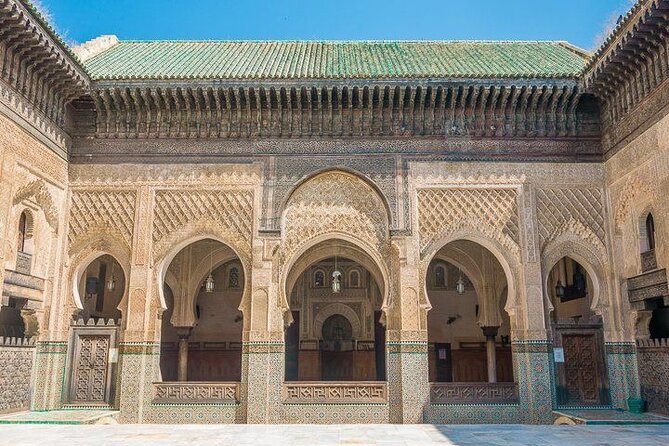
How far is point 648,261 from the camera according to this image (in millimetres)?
Answer: 7059

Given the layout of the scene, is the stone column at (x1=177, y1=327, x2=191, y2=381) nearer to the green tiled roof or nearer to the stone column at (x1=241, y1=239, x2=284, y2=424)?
the stone column at (x1=241, y1=239, x2=284, y2=424)

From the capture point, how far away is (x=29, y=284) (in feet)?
23.1

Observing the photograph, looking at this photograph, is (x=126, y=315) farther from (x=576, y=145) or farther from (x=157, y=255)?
(x=576, y=145)

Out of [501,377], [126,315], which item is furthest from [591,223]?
[126,315]

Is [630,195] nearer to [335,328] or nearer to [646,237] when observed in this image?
[646,237]

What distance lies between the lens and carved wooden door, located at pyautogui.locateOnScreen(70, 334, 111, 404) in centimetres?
745

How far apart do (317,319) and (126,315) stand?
168 inches

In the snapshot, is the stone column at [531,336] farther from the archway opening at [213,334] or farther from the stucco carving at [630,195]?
the archway opening at [213,334]

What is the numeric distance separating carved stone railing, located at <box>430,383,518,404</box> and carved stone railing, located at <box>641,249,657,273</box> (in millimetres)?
2136

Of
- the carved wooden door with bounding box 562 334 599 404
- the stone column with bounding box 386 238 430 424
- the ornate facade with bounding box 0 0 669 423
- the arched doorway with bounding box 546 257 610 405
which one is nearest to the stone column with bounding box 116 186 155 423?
the ornate facade with bounding box 0 0 669 423

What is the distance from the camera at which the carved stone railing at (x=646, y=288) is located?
6.67 metres

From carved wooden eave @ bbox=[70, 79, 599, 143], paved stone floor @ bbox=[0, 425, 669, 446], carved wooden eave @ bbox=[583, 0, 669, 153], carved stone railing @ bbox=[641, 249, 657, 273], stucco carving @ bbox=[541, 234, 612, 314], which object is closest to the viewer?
paved stone floor @ bbox=[0, 425, 669, 446]

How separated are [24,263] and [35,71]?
7.57 feet

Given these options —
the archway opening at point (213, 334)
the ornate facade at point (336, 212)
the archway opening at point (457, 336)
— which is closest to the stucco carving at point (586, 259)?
the ornate facade at point (336, 212)
